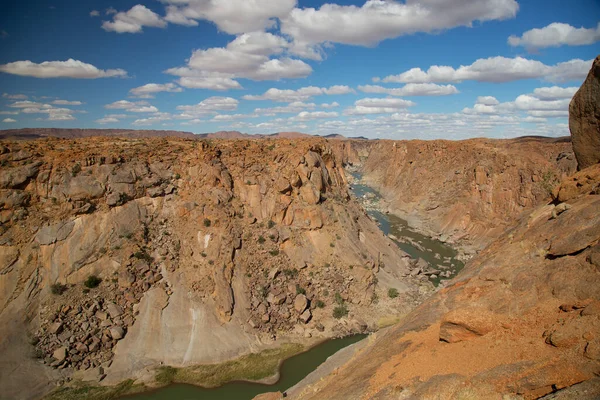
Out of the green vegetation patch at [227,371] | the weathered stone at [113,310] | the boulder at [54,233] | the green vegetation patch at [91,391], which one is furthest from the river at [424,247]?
the boulder at [54,233]

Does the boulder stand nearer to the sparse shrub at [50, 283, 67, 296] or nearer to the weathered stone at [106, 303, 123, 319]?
the sparse shrub at [50, 283, 67, 296]

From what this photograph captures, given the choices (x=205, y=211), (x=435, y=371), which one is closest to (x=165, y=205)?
(x=205, y=211)

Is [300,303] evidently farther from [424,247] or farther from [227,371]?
[424,247]

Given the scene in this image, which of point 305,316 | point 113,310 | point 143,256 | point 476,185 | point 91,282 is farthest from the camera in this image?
point 476,185

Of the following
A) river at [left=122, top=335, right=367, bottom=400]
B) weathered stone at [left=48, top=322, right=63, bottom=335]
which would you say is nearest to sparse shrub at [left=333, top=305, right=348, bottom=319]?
river at [left=122, top=335, right=367, bottom=400]

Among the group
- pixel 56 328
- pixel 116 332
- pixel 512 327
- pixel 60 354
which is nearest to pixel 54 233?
pixel 56 328

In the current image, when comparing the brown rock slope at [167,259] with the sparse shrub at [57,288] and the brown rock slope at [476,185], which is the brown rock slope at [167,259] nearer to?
the sparse shrub at [57,288]
